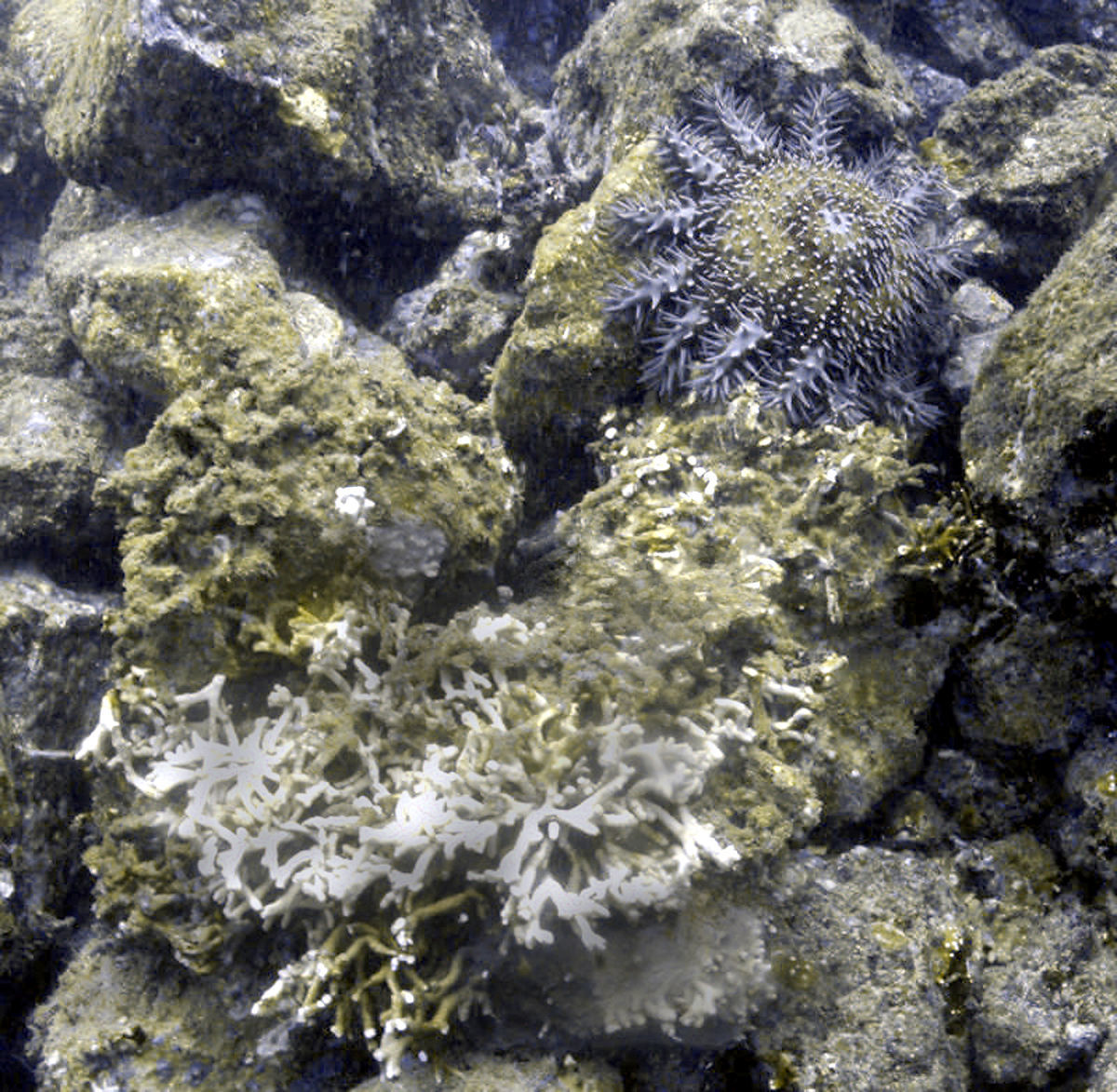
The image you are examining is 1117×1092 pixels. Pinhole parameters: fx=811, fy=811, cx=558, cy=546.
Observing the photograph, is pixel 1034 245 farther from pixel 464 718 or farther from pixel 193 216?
pixel 193 216

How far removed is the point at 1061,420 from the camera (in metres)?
2.79

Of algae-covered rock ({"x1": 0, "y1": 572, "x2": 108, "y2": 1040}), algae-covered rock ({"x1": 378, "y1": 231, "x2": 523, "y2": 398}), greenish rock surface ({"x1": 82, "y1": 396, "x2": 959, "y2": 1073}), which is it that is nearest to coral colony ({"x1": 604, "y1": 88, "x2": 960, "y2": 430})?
greenish rock surface ({"x1": 82, "y1": 396, "x2": 959, "y2": 1073})

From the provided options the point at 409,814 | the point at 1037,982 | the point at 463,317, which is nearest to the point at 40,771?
the point at 409,814

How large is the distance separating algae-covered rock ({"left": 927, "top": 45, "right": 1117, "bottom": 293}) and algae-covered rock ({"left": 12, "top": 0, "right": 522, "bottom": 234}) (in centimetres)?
265

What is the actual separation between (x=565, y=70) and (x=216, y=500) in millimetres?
3714

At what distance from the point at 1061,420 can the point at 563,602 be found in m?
1.85

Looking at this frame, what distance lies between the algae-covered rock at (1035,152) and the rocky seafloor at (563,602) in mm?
40

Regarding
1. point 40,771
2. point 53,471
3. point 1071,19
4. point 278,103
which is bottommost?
point 40,771

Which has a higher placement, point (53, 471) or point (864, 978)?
point (864, 978)

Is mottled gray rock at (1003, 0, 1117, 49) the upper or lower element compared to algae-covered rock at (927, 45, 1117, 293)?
upper

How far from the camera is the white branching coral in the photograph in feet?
8.16

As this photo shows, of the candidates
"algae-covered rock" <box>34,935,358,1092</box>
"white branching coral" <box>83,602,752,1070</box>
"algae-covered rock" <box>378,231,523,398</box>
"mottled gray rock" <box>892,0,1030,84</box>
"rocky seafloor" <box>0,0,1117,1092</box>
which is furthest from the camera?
"mottled gray rock" <box>892,0,1030,84</box>

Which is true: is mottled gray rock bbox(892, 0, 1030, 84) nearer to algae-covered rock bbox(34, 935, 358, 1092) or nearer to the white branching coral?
the white branching coral

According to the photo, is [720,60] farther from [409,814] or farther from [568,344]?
[409,814]
